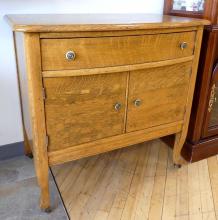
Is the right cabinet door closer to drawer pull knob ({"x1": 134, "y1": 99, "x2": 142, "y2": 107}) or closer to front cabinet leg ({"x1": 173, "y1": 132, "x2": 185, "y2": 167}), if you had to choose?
drawer pull knob ({"x1": 134, "y1": 99, "x2": 142, "y2": 107})

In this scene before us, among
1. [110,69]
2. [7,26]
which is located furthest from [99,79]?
[7,26]

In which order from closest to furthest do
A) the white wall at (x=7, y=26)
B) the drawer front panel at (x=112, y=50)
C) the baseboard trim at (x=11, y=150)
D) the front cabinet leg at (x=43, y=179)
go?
the drawer front panel at (x=112, y=50) → the front cabinet leg at (x=43, y=179) → the white wall at (x=7, y=26) → the baseboard trim at (x=11, y=150)

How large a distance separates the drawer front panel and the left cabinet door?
0.06m

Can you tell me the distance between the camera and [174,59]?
3.82ft

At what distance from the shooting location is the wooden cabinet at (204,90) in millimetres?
1342

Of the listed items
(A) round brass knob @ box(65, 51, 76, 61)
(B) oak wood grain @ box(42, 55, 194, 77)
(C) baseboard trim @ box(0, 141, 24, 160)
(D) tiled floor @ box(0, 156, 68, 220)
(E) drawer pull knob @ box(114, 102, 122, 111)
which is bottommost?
(D) tiled floor @ box(0, 156, 68, 220)

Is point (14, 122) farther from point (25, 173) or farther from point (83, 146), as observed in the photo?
point (83, 146)

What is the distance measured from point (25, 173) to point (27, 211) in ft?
0.91

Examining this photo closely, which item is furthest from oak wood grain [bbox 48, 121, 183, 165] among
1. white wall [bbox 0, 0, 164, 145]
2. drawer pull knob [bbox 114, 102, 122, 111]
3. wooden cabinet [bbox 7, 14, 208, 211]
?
white wall [bbox 0, 0, 164, 145]

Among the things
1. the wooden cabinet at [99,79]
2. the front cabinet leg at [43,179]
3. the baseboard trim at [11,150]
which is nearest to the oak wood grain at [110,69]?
the wooden cabinet at [99,79]

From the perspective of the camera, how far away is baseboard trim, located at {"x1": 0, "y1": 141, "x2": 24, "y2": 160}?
153 centimetres

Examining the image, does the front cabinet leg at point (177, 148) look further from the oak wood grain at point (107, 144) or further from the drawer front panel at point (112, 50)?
the drawer front panel at point (112, 50)

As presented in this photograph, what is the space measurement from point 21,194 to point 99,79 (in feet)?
2.34

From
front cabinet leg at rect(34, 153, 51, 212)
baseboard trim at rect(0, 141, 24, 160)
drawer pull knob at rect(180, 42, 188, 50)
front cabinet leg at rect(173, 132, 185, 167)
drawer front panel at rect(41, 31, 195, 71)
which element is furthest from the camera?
baseboard trim at rect(0, 141, 24, 160)
